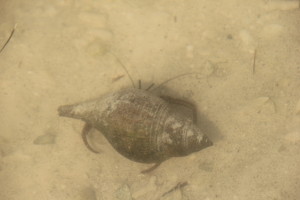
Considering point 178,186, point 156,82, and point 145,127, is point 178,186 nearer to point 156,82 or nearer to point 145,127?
point 145,127

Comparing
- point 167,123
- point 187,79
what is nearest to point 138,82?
point 187,79

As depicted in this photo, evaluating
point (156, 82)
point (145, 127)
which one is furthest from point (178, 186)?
point (156, 82)

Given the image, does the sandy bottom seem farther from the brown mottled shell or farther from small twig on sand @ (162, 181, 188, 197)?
the brown mottled shell

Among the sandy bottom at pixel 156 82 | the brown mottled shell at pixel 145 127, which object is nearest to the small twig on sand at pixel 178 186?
the sandy bottom at pixel 156 82

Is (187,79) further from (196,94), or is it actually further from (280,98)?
(280,98)

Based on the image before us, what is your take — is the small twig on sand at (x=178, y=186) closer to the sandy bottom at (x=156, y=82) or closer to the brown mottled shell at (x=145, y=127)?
the sandy bottom at (x=156, y=82)
